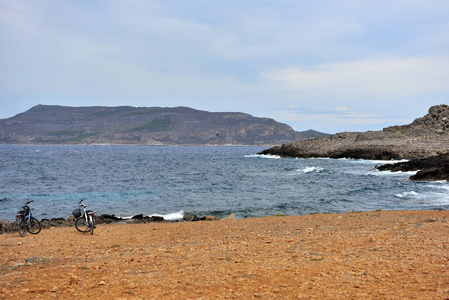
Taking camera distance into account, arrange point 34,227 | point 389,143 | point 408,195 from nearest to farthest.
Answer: point 34,227
point 408,195
point 389,143

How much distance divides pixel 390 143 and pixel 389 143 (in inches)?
12.6

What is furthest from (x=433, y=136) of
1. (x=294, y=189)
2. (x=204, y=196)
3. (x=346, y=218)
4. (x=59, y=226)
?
(x=59, y=226)

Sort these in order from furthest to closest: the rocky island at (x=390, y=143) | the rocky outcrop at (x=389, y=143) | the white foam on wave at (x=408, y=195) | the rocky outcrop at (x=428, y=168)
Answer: the rocky outcrop at (x=389, y=143)
the rocky island at (x=390, y=143)
the rocky outcrop at (x=428, y=168)
the white foam on wave at (x=408, y=195)

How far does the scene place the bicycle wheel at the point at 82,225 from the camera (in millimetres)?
14797

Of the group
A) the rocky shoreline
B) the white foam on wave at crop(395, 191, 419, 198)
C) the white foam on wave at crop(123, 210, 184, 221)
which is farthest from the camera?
the white foam on wave at crop(395, 191, 419, 198)

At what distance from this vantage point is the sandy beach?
247 inches

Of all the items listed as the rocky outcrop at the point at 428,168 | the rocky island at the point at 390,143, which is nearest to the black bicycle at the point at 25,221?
the rocky outcrop at the point at 428,168

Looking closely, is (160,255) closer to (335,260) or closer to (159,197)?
(335,260)

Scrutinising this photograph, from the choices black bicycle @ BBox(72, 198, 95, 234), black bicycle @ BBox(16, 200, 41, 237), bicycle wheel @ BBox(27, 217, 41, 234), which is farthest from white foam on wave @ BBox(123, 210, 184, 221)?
black bicycle @ BBox(16, 200, 41, 237)

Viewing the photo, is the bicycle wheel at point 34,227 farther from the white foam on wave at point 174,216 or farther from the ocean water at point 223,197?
the ocean water at point 223,197

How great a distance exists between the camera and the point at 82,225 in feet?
51.4

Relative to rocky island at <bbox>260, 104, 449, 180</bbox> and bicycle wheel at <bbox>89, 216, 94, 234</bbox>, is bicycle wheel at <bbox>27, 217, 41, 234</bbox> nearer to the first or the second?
bicycle wheel at <bbox>89, 216, 94, 234</bbox>

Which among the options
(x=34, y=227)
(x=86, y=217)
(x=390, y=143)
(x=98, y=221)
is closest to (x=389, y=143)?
(x=390, y=143)

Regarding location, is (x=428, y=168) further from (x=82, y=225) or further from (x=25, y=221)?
(x=25, y=221)
